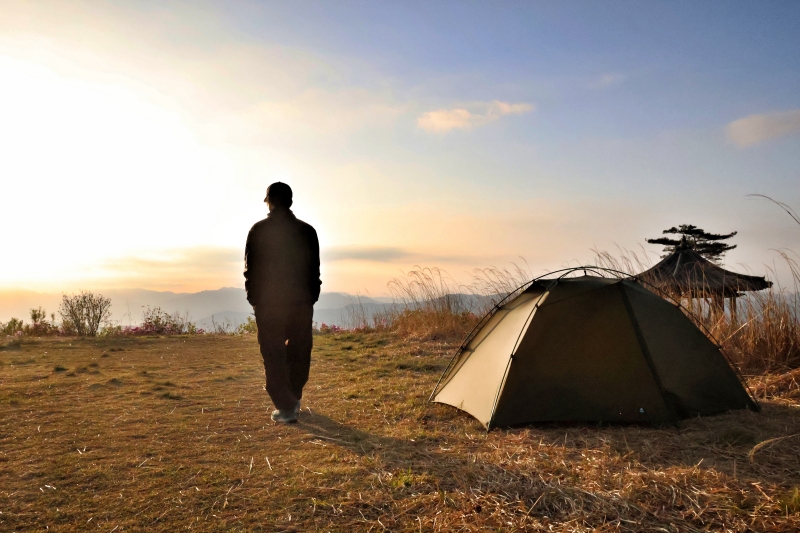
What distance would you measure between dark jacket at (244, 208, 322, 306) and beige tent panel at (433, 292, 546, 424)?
6.09ft

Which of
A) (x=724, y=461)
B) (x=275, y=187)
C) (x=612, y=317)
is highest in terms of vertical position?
(x=275, y=187)

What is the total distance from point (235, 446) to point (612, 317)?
144 inches

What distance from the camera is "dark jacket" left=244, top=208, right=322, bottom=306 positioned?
18.8 ft

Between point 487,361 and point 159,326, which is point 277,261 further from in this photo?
point 159,326

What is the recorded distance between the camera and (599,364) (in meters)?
5.21

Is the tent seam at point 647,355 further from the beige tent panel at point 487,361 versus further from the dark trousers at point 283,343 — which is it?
the dark trousers at point 283,343

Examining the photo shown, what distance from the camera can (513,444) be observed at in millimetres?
4629

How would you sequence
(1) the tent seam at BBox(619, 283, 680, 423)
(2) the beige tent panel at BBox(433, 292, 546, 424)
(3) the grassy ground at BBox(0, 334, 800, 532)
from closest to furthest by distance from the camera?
1. (3) the grassy ground at BBox(0, 334, 800, 532)
2. (1) the tent seam at BBox(619, 283, 680, 423)
3. (2) the beige tent panel at BBox(433, 292, 546, 424)

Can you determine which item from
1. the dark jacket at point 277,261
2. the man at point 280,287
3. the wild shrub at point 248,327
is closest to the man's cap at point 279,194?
the man at point 280,287

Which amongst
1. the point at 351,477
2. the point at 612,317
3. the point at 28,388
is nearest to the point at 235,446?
the point at 351,477

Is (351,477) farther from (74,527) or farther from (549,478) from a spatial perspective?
(74,527)

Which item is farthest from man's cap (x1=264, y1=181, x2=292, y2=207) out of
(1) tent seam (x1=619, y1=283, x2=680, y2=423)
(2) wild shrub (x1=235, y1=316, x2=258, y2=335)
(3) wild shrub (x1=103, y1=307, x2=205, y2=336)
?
(2) wild shrub (x1=235, y1=316, x2=258, y2=335)

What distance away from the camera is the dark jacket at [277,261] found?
5742 mm

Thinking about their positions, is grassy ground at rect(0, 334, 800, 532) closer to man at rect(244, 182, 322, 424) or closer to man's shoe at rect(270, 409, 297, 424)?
man's shoe at rect(270, 409, 297, 424)
